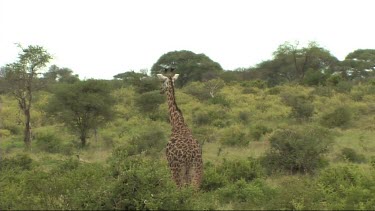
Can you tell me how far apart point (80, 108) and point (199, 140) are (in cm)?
389

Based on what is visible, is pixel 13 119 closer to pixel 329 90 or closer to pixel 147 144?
pixel 147 144

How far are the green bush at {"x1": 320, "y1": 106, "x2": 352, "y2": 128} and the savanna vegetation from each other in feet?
0.11

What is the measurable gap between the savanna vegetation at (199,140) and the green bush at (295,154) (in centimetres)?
2

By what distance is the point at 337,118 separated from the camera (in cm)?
1725

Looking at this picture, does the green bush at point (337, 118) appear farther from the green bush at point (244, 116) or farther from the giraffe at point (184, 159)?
the giraffe at point (184, 159)

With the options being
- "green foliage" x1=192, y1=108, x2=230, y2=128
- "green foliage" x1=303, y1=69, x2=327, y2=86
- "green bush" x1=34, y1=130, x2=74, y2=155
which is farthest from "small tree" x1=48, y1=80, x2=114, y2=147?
"green foliage" x1=303, y1=69, x2=327, y2=86

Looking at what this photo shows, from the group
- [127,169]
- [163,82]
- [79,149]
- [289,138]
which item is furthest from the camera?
[79,149]

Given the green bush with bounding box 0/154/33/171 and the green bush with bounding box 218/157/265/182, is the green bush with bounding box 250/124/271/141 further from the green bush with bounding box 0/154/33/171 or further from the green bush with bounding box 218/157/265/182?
the green bush with bounding box 0/154/33/171

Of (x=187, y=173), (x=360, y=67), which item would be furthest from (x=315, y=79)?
(x=187, y=173)

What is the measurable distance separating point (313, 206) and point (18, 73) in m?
12.4

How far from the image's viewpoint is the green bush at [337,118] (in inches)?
679

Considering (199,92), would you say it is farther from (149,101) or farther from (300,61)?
(300,61)

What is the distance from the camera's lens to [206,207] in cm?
513

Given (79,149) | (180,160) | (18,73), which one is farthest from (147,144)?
(180,160)
